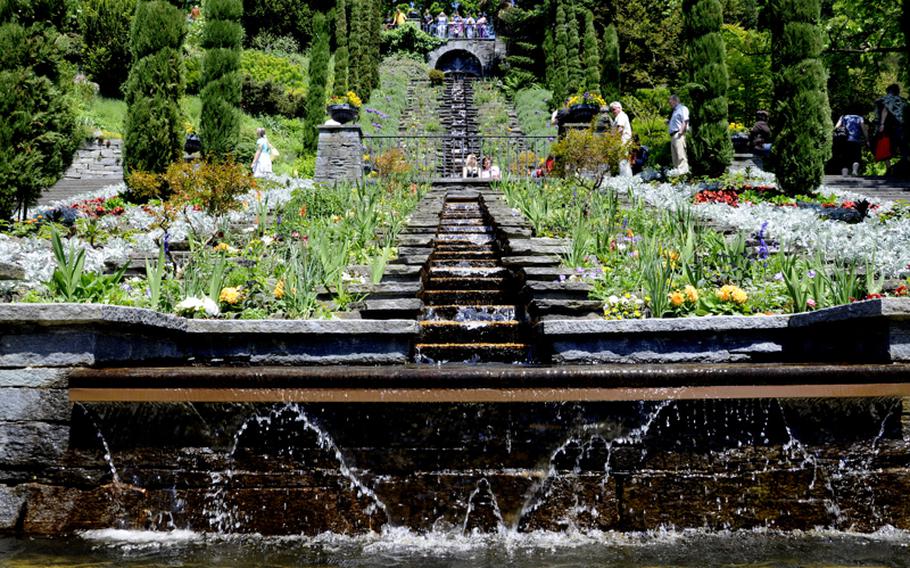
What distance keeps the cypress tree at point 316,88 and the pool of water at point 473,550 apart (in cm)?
2115

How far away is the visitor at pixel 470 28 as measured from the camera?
1742 inches

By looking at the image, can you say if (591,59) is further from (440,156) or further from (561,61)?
(440,156)

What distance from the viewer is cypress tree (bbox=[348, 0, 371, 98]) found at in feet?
102

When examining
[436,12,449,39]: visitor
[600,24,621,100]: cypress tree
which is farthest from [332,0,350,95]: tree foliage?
[436,12,449,39]: visitor

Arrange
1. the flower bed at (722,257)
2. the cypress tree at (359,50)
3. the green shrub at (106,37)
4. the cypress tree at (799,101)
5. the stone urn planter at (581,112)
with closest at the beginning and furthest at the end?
the flower bed at (722,257)
the cypress tree at (799,101)
the stone urn planter at (581,112)
the green shrub at (106,37)
the cypress tree at (359,50)

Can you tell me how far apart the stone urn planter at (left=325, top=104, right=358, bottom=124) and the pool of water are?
1179 cm

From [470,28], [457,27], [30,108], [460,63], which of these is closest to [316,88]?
[30,108]

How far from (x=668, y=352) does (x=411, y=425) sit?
2286 mm

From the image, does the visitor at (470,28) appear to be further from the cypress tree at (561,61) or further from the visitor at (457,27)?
the cypress tree at (561,61)

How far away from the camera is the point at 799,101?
40.3 ft

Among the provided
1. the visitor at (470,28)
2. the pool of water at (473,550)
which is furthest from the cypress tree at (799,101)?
the visitor at (470,28)

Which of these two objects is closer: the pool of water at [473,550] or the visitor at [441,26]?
the pool of water at [473,550]

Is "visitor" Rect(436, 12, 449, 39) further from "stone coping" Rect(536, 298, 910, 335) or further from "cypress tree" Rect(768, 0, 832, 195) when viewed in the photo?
"stone coping" Rect(536, 298, 910, 335)

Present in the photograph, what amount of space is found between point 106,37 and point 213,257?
25396 millimetres
